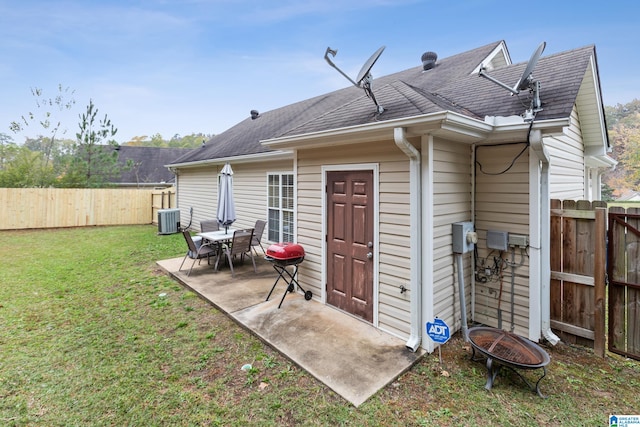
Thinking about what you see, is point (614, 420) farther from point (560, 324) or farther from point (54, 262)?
point (54, 262)

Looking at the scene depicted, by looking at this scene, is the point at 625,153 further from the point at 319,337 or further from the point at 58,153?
the point at 58,153

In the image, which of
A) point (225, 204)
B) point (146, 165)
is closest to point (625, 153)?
point (225, 204)

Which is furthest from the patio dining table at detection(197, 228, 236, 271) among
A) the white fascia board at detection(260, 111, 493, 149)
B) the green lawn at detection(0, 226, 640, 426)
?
the white fascia board at detection(260, 111, 493, 149)

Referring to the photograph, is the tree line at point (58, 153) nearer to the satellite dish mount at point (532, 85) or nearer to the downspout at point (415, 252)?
the satellite dish mount at point (532, 85)

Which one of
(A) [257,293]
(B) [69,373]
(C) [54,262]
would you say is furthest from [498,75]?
(C) [54,262]

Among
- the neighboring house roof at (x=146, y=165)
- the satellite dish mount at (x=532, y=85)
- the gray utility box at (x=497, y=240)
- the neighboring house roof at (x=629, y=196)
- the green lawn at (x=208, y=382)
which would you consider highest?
the neighboring house roof at (x=146, y=165)

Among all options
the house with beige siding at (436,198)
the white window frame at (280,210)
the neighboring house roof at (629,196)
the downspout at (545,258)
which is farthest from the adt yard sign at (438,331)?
the neighboring house roof at (629,196)

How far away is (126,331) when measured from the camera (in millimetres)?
3828

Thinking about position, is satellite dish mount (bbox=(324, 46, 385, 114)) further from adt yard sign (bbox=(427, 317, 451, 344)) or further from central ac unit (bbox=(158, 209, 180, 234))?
central ac unit (bbox=(158, 209, 180, 234))

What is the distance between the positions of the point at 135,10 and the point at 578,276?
40.9 feet

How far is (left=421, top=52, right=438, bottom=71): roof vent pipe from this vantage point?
8.14 meters

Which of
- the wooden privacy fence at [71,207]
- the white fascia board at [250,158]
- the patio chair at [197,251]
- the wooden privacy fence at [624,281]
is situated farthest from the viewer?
the wooden privacy fence at [71,207]

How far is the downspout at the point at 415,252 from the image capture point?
329cm

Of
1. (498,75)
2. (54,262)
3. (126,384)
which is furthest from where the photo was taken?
(54,262)
